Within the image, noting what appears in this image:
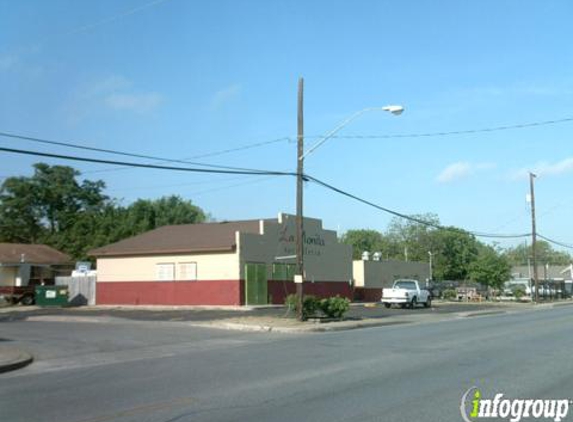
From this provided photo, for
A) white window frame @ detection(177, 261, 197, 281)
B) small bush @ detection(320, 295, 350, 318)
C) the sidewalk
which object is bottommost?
the sidewalk

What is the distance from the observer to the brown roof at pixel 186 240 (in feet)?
127

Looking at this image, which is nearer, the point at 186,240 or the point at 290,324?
the point at 290,324

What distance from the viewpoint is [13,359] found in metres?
15.3

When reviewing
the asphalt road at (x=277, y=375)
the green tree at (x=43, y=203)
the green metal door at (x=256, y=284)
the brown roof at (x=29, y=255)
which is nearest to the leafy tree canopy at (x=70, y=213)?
the green tree at (x=43, y=203)

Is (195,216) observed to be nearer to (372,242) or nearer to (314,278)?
(314,278)

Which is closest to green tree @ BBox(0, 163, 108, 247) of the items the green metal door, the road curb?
the green metal door

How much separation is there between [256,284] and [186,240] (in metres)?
5.41

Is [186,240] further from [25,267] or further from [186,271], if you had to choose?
[25,267]

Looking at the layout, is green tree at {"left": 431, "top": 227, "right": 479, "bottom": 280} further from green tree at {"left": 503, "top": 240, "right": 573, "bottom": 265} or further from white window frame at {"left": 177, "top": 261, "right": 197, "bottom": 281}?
white window frame at {"left": 177, "top": 261, "right": 197, "bottom": 281}

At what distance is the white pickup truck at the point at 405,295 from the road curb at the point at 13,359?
2821 cm

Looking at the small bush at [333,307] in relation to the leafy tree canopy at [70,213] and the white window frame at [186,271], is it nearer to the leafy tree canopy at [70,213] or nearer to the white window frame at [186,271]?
the white window frame at [186,271]

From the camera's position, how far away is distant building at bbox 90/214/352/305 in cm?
3822

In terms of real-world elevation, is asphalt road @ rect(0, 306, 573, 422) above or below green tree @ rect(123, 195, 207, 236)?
below

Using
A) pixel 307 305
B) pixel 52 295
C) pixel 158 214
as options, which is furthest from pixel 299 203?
pixel 158 214
